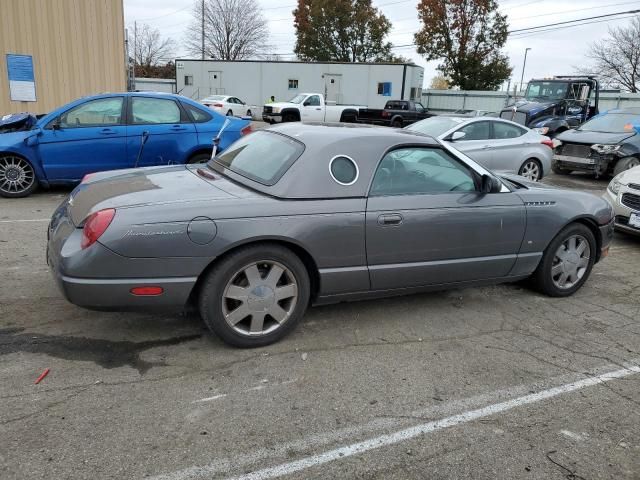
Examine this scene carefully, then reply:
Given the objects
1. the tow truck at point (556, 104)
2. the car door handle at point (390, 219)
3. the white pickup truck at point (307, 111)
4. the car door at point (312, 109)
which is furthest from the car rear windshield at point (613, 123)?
the car door at point (312, 109)

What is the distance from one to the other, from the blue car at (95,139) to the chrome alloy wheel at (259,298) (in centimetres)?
535

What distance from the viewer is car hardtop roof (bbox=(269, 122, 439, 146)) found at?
3.92 meters

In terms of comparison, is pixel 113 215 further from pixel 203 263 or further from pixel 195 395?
pixel 195 395

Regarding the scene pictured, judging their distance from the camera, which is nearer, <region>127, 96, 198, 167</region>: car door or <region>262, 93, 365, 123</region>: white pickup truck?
<region>127, 96, 198, 167</region>: car door

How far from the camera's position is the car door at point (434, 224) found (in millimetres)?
3824

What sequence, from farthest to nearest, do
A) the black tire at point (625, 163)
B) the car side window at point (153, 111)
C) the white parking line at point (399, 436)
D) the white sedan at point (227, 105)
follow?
the white sedan at point (227, 105) < the black tire at point (625, 163) < the car side window at point (153, 111) < the white parking line at point (399, 436)

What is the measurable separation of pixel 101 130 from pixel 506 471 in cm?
731

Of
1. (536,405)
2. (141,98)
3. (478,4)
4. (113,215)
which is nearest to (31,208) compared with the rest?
(141,98)

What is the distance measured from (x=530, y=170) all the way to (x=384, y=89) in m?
22.7

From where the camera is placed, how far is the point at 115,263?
317 centimetres

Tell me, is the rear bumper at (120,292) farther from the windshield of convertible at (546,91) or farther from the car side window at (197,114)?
the windshield of convertible at (546,91)

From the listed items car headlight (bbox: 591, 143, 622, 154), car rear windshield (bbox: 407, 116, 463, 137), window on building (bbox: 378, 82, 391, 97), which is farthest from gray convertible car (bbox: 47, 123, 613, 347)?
window on building (bbox: 378, 82, 391, 97)

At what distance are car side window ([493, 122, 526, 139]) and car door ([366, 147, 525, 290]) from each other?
6.17 m

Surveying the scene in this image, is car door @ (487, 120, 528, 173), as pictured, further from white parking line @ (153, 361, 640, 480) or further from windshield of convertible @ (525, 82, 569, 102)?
windshield of convertible @ (525, 82, 569, 102)
